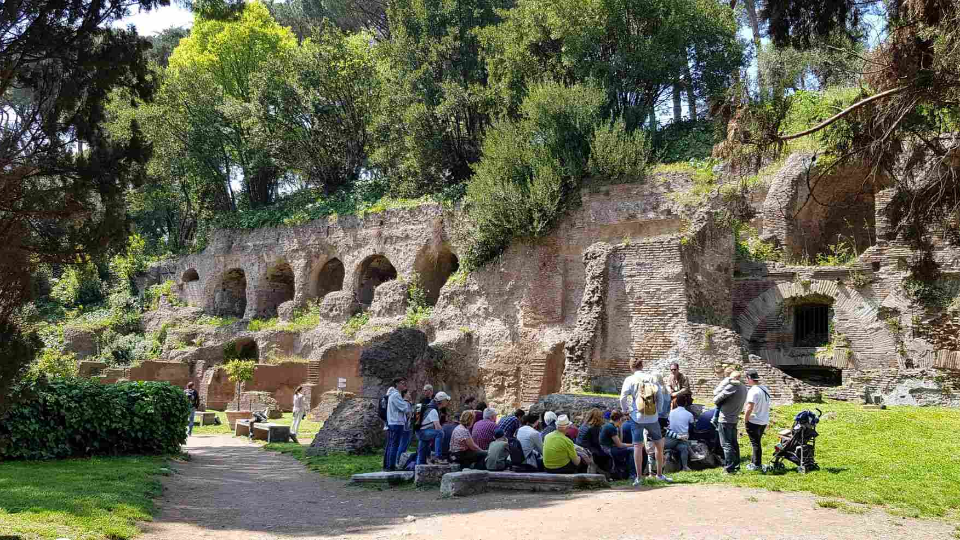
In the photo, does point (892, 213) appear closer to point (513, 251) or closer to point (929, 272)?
point (929, 272)

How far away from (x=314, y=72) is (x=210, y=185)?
9.14m

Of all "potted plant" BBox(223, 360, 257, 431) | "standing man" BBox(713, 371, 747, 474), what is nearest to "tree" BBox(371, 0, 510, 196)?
"potted plant" BBox(223, 360, 257, 431)

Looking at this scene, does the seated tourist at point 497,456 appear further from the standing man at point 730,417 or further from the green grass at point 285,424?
the green grass at point 285,424

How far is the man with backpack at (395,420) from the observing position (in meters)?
12.5

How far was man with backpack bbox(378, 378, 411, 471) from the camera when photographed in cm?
1254

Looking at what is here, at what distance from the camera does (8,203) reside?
29.5 feet

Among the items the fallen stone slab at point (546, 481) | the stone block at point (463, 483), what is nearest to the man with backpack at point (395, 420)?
the stone block at point (463, 483)

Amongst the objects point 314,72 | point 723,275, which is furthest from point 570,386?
point 314,72

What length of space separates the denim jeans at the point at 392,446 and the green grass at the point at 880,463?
3824 mm

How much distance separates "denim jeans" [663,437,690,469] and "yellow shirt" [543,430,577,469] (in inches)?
64.1

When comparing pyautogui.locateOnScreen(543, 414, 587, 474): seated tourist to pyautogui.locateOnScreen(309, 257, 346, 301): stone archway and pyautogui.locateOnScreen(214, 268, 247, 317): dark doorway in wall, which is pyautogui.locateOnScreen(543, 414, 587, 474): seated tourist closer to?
pyautogui.locateOnScreen(309, 257, 346, 301): stone archway

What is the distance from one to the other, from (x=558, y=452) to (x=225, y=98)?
32.3m

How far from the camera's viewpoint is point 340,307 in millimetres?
32000

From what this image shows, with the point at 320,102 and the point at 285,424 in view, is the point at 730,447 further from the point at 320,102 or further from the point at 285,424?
the point at 320,102
